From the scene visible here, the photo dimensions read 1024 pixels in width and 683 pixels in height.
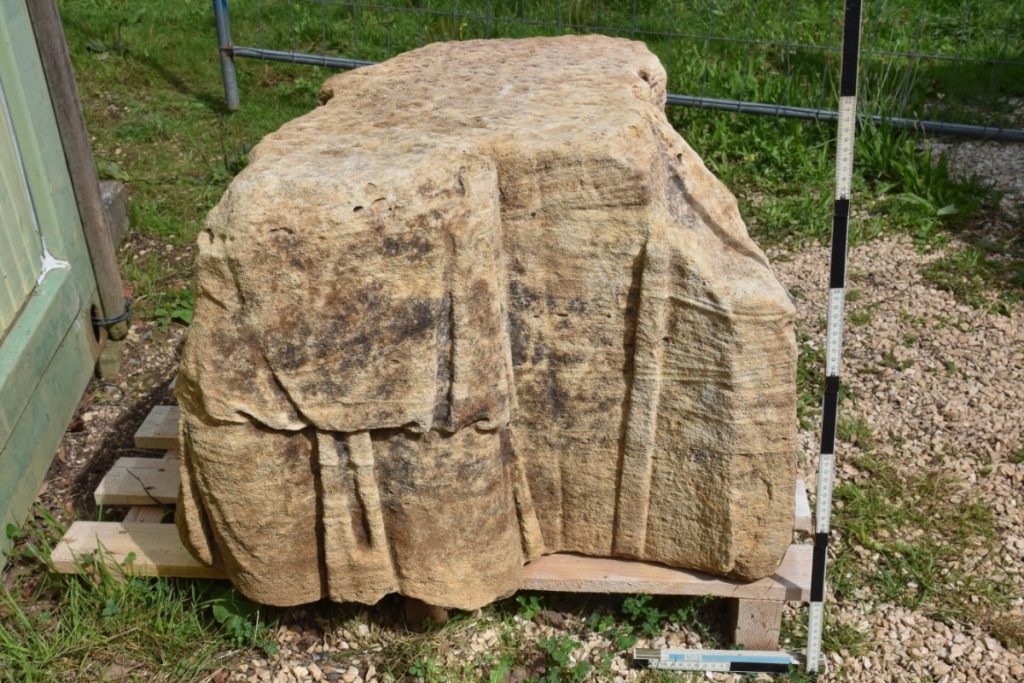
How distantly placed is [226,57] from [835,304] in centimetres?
407

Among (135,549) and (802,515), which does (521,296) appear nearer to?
(802,515)

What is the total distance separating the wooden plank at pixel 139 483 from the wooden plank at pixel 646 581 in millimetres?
1217

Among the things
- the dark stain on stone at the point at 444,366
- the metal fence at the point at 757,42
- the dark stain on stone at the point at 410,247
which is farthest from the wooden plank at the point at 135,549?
the metal fence at the point at 757,42

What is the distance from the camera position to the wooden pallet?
2982mm

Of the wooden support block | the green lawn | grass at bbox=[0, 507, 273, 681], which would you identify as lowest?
the wooden support block

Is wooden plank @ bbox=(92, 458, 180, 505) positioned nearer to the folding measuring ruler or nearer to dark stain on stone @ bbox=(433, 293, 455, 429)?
dark stain on stone @ bbox=(433, 293, 455, 429)

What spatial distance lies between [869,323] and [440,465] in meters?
2.47

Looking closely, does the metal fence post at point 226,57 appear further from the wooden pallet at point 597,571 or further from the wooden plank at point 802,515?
the wooden plank at point 802,515

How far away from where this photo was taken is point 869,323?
14.7ft

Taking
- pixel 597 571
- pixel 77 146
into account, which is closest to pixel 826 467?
pixel 597 571

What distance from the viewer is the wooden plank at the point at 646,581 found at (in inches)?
117

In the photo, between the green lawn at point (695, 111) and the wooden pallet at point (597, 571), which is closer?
the wooden pallet at point (597, 571)

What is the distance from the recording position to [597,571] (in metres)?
3.00

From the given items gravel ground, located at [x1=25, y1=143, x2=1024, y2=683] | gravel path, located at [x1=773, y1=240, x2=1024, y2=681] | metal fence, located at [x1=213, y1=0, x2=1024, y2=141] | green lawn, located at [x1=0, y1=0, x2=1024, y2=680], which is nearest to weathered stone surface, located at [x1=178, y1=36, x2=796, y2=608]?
gravel ground, located at [x1=25, y1=143, x2=1024, y2=683]
